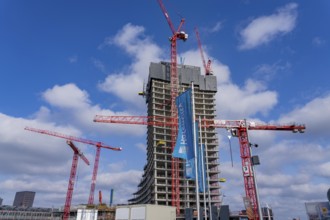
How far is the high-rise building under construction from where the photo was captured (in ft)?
395

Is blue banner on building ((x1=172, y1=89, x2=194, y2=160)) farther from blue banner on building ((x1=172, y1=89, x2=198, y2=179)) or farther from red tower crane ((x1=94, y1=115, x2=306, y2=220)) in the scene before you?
red tower crane ((x1=94, y1=115, x2=306, y2=220))

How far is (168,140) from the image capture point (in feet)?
437

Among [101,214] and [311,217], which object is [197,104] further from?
[311,217]

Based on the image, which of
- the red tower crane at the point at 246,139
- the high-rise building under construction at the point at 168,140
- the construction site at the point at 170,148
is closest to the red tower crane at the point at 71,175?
the construction site at the point at 170,148

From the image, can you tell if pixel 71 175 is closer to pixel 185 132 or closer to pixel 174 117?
pixel 174 117

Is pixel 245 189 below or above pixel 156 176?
below

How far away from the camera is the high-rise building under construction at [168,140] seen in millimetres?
120500

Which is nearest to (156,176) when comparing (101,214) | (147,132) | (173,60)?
(101,214)

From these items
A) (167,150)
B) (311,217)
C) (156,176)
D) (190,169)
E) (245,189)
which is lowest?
(311,217)

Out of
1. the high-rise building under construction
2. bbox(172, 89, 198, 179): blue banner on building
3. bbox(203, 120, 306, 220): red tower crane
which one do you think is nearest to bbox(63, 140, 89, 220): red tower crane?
the high-rise building under construction

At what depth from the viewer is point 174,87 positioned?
131m

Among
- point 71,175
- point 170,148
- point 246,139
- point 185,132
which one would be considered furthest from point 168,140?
point 185,132

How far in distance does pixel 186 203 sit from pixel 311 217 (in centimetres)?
8337

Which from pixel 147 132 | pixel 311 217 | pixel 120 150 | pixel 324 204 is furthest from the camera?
pixel 147 132
